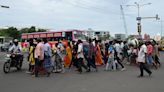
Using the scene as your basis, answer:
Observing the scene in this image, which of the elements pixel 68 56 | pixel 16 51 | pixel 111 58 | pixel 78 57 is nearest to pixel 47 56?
pixel 78 57

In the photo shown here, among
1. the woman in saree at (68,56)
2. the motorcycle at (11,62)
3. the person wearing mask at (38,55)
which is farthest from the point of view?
the woman in saree at (68,56)

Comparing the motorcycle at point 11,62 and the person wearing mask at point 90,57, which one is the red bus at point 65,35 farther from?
the motorcycle at point 11,62

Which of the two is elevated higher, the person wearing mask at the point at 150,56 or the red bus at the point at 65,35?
the red bus at the point at 65,35

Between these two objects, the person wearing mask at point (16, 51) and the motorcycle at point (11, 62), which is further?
the person wearing mask at point (16, 51)

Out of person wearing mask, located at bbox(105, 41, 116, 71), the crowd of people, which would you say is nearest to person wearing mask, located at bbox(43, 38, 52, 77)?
the crowd of people

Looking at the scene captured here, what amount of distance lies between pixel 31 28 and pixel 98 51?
3041 inches

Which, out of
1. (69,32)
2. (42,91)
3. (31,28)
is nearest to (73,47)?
(42,91)

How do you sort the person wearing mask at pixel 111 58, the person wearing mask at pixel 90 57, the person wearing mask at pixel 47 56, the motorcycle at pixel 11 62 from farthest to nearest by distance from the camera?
the person wearing mask at pixel 111 58 < the person wearing mask at pixel 90 57 < the motorcycle at pixel 11 62 < the person wearing mask at pixel 47 56

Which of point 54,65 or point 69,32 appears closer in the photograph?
point 54,65

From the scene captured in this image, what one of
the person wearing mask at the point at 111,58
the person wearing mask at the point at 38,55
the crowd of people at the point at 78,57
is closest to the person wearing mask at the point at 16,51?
the crowd of people at the point at 78,57

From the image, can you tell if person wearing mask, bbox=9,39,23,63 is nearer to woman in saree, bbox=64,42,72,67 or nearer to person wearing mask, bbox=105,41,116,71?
woman in saree, bbox=64,42,72,67

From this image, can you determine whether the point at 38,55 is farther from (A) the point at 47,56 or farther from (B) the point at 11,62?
(B) the point at 11,62

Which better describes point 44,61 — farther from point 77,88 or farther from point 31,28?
point 31,28

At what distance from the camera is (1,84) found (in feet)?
43.3
